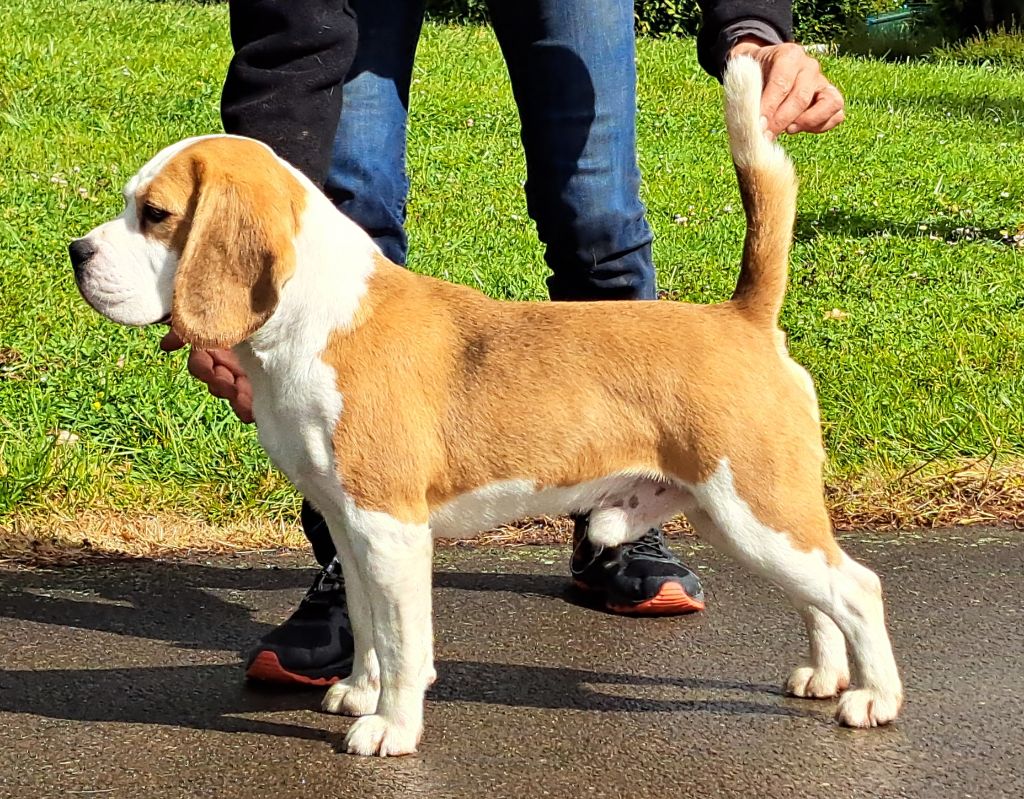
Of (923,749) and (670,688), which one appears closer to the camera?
(923,749)

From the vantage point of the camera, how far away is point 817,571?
2.87m

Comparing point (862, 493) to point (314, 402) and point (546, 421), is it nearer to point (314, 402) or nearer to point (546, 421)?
point (546, 421)

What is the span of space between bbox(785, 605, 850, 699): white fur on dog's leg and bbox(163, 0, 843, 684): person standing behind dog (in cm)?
54

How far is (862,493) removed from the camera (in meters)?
4.48

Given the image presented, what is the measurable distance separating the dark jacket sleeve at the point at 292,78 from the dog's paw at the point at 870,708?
164 centimetres

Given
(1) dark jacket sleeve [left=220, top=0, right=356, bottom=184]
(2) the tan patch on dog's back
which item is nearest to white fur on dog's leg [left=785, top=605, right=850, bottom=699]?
(2) the tan patch on dog's back

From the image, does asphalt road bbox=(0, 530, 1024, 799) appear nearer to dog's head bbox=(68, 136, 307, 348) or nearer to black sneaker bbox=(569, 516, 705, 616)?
black sneaker bbox=(569, 516, 705, 616)

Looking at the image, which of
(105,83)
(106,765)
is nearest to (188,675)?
(106,765)

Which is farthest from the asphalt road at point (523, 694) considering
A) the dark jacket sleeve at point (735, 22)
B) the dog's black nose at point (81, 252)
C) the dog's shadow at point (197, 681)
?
the dark jacket sleeve at point (735, 22)

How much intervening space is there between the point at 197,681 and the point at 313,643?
28 cm

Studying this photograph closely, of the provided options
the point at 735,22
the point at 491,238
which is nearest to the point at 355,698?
the point at 735,22

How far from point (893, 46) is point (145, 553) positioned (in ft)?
61.0

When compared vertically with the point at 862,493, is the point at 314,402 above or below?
above

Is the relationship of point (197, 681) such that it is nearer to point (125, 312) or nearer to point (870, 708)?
point (125, 312)
